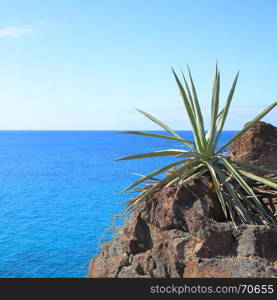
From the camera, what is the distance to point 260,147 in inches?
175

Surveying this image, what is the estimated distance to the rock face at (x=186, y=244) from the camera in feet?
9.55

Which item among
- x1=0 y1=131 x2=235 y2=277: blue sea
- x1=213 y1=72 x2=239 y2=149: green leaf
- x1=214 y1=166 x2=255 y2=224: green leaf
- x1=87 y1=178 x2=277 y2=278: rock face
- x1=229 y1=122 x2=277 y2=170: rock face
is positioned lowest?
x1=0 y1=131 x2=235 y2=277: blue sea

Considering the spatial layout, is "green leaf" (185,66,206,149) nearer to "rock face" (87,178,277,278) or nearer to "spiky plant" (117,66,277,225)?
"spiky plant" (117,66,277,225)

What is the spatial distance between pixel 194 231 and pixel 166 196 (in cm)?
49

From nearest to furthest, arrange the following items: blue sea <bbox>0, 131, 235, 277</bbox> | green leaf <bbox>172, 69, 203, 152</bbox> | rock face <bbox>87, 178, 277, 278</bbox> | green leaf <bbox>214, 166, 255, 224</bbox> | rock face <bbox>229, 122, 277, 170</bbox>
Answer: rock face <bbox>87, 178, 277, 278</bbox> → green leaf <bbox>214, 166, 255, 224</bbox> → green leaf <bbox>172, 69, 203, 152</bbox> → rock face <bbox>229, 122, 277, 170</bbox> → blue sea <bbox>0, 131, 235, 277</bbox>

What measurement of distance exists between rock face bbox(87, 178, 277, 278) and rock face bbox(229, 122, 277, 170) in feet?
3.73

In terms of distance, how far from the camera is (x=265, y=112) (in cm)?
387

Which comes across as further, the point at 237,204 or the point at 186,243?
the point at 237,204

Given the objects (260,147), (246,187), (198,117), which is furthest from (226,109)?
(246,187)

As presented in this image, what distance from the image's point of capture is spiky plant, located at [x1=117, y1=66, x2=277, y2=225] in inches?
137

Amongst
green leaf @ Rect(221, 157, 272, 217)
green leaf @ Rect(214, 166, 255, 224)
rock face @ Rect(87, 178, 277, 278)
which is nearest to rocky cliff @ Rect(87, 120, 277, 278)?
rock face @ Rect(87, 178, 277, 278)

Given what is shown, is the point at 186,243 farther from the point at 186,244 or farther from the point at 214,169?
the point at 214,169

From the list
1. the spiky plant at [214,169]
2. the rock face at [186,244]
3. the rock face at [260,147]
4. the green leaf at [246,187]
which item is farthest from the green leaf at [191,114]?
the rock face at [260,147]
